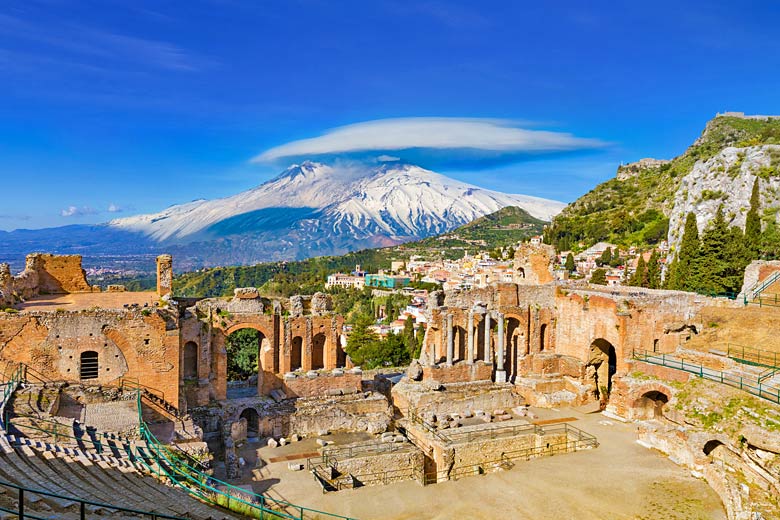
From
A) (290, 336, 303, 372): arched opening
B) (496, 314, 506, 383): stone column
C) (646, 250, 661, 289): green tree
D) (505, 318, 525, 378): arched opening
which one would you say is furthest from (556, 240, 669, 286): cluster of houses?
(290, 336, 303, 372): arched opening

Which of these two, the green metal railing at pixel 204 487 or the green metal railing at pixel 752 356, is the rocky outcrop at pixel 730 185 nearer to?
the green metal railing at pixel 752 356

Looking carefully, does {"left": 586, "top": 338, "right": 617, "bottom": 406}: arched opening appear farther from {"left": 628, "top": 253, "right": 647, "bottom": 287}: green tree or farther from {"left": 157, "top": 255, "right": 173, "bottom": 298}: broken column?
{"left": 628, "top": 253, "right": 647, "bottom": 287}: green tree

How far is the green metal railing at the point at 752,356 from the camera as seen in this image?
87.9ft

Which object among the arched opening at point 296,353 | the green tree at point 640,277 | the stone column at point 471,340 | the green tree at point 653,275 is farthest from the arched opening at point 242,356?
the green tree at point 640,277

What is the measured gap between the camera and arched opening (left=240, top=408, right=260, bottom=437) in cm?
2538

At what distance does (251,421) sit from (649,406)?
1960cm

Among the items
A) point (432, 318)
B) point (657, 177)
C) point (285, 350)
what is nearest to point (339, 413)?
point (285, 350)

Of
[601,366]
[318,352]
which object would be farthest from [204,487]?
[601,366]

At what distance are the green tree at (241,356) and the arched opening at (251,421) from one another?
15.6 m

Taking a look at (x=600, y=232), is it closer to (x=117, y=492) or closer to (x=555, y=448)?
(x=555, y=448)

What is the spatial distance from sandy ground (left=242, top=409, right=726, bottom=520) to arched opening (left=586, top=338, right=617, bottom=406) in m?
8.48

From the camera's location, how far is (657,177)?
416 ft

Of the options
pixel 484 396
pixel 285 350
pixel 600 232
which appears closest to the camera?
pixel 285 350

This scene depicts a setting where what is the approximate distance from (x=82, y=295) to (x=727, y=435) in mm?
29385
